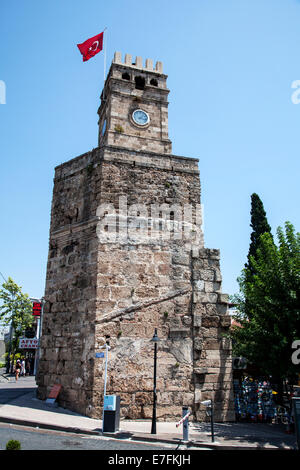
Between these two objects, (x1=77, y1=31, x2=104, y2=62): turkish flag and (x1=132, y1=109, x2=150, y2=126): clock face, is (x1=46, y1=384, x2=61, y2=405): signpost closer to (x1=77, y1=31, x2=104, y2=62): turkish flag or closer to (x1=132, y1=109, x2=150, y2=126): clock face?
(x1=132, y1=109, x2=150, y2=126): clock face

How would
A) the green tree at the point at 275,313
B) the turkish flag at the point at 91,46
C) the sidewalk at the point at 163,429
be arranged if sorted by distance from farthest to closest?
the turkish flag at the point at 91,46
the green tree at the point at 275,313
the sidewalk at the point at 163,429

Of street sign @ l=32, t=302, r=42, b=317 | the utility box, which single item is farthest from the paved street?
street sign @ l=32, t=302, r=42, b=317

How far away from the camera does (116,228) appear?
11797 millimetres

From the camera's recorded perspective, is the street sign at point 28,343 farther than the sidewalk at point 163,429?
Yes

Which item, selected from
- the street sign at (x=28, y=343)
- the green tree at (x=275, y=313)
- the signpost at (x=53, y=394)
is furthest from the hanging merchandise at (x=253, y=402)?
the street sign at (x=28, y=343)

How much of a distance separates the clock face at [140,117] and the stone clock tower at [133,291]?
4.73 meters

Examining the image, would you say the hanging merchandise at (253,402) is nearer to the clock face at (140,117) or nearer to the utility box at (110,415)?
the utility box at (110,415)

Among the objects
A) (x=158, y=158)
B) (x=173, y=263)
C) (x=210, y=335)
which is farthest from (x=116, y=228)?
(x=210, y=335)

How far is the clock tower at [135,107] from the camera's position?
16.5 meters

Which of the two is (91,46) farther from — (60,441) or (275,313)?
(60,441)

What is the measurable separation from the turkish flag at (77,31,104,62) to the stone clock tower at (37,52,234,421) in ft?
19.9

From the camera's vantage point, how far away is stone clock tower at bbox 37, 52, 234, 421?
10594 mm

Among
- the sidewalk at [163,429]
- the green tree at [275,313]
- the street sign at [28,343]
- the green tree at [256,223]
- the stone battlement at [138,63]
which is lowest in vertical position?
the sidewalk at [163,429]

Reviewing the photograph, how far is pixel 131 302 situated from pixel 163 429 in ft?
12.2
